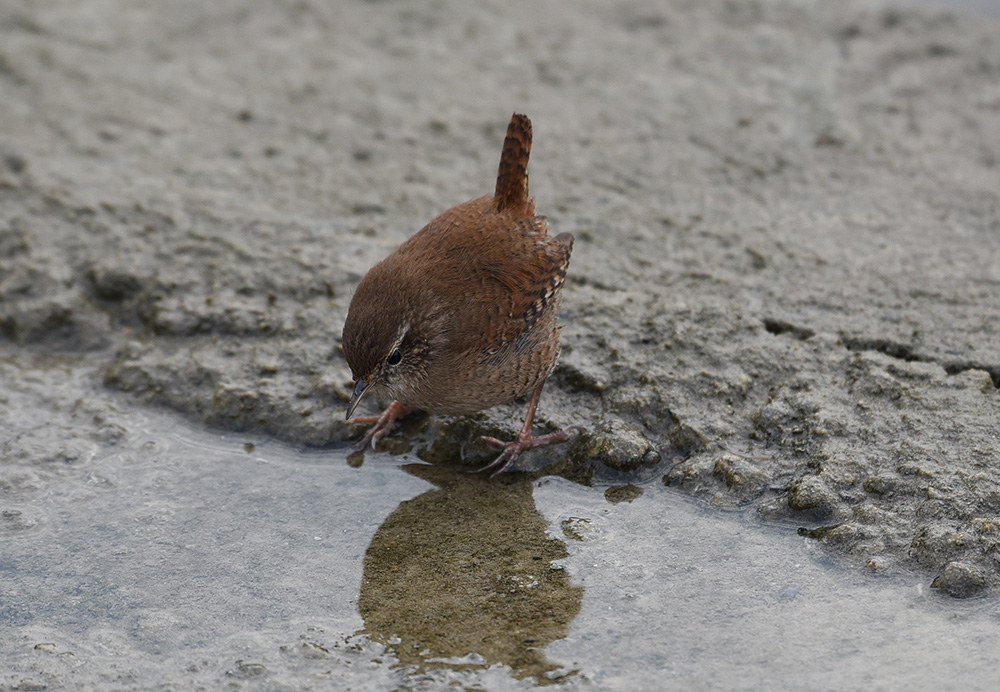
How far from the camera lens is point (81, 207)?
17.7 feet

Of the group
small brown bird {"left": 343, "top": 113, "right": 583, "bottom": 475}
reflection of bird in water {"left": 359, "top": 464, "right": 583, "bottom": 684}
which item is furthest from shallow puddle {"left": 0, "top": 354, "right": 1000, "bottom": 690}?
small brown bird {"left": 343, "top": 113, "right": 583, "bottom": 475}

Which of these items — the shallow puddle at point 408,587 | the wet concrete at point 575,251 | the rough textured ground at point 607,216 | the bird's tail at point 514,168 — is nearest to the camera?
the shallow puddle at point 408,587

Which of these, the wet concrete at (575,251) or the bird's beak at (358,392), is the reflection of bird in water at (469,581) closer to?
the wet concrete at (575,251)

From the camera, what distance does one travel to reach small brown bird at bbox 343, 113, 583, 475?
12.8ft

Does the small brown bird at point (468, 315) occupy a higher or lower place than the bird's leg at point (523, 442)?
higher

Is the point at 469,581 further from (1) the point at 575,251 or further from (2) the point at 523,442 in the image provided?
(1) the point at 575,251

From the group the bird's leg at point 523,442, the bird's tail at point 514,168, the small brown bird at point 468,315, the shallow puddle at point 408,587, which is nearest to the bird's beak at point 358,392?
the small brown bird at point 468,315

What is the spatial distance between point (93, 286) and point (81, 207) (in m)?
0.57

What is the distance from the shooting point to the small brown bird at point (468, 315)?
12.8 feet

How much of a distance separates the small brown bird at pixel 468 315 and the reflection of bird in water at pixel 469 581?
281 millimetres

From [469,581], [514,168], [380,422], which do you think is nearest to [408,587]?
[469,581]

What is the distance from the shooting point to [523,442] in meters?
4.15

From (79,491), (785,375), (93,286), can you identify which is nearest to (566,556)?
(785,375)

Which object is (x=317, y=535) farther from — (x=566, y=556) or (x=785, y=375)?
(x=785, y=375)
